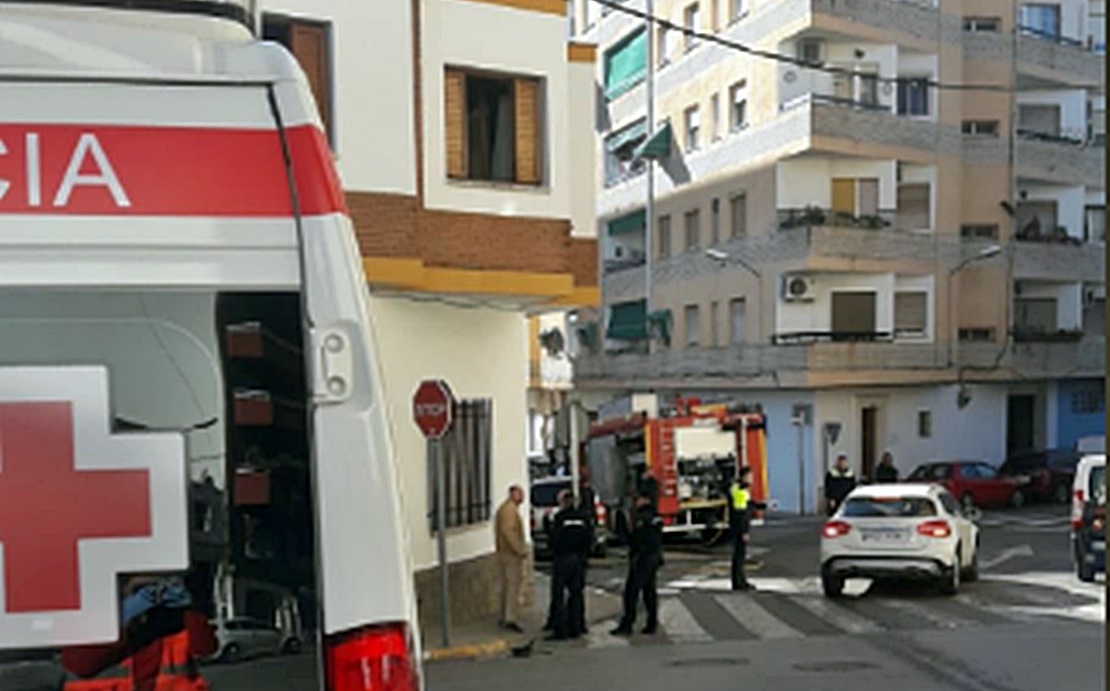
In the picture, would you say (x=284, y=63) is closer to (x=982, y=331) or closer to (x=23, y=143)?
(x=23, y=143)

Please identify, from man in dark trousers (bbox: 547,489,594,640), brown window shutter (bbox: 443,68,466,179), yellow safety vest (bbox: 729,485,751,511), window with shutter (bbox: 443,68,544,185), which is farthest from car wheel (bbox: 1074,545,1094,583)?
brown window shutter (bbox: 443,68,466,179)

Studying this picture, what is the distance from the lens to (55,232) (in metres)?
2.60

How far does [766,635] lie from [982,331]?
980 inches

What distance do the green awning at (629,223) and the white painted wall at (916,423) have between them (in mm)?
12310

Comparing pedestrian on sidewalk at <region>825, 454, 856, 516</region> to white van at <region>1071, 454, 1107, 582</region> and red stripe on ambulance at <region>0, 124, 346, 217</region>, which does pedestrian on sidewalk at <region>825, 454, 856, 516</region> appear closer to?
white van at <region>1071, 454, 1107, 582</region>

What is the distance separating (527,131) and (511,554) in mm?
5127

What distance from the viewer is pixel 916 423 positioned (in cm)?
3297

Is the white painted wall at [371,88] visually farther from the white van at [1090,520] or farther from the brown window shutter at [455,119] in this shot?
the white van at [1090,520]

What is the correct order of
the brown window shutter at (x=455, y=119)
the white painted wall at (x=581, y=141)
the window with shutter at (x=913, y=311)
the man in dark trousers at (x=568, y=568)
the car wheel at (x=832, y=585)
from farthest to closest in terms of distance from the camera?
the window with shutter at (x=913, y=311) < the car wheel at (x=832, y=585) < the white painted wall at (x=581, y=141) < the brown window shutter at (x=455, y=119) < the man in dark trousers at (x=568, y=568)

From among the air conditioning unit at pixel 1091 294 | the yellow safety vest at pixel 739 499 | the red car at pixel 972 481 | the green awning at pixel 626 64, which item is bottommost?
the red car at pixel 972 481

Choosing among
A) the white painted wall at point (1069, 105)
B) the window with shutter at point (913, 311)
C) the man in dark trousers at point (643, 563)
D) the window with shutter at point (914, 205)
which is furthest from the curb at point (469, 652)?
the white painted wall at point (1069, 105)

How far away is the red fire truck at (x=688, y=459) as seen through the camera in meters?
20.7

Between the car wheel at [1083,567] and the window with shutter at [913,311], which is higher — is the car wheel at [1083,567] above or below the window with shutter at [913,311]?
below

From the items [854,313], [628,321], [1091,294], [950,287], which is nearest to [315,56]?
[854,313]
